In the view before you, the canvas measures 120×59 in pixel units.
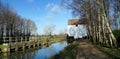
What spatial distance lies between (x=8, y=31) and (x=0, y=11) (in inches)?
346

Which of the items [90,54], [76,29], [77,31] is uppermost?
[76,29]

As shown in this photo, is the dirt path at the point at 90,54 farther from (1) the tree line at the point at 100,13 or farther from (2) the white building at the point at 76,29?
(2) the white building at the point at 76,29

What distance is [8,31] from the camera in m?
55.3

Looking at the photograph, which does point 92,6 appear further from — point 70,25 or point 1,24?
point 70,25

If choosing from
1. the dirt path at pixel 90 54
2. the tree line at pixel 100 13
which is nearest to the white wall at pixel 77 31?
the tree line at pixel 100 13

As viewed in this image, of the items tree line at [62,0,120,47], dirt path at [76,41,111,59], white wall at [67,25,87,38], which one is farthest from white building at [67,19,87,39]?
dirt path at [76,41,111,59]

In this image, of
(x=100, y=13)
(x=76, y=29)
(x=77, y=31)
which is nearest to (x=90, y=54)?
(x=100, y=13)

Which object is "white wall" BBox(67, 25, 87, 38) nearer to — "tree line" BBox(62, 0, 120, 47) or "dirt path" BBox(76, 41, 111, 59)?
"tree line" BBox(62, 0, 120, 47)

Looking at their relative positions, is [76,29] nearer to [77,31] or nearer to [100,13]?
[77,31]

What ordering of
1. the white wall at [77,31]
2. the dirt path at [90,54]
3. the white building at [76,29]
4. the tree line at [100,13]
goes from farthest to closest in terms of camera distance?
the white wall at [77,31]
the white building at [76,29]
the tree line at [100,13]
the dirt path at [90,54]

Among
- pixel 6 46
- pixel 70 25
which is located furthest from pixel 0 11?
pixel 70 25

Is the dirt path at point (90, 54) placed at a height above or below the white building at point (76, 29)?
below

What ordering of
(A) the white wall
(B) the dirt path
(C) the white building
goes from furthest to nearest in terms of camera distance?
(A) the white wall < (C) the white building < (B) the dirt path

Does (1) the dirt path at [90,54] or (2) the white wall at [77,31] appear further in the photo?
(2) the white wall at [77,31]
